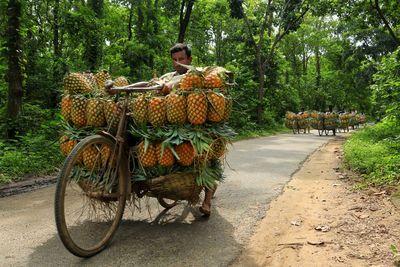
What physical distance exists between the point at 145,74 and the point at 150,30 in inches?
94.7

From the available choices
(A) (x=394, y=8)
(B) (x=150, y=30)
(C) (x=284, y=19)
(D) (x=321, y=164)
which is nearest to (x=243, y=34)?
(C) (x=284, y=19)

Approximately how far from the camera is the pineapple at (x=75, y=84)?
3898 millimetres

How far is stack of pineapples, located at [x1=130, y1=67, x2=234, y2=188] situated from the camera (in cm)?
357

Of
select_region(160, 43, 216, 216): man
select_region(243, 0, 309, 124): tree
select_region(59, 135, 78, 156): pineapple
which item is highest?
select_region(243, 0, 309, 124): tree

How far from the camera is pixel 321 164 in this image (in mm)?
9117

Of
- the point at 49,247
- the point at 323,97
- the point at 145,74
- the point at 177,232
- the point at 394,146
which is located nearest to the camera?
the point at 49,247

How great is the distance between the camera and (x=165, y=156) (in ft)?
11.7

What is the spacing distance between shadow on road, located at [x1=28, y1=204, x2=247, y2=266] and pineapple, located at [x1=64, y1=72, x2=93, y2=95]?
1501mm

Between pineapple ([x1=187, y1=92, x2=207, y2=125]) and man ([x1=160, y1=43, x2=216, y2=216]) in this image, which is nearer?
pineapple ([x1=187, y1=92, x2=207, y2=125])

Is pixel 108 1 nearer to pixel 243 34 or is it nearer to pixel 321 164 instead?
pixel 243 34

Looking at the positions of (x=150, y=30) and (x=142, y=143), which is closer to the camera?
(x=142, y=143)

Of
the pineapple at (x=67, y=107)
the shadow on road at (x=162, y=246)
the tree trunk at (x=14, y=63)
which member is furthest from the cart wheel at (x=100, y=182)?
the tree trunk at (x=14, y=63)

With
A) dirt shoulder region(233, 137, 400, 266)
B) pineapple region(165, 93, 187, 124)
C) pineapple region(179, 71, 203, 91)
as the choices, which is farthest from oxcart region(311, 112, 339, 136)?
pineapple region(165, 93, 187, 124)

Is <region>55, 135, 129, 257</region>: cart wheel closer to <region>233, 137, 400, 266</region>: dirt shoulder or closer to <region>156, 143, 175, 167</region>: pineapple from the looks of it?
<region>156, 143, 175, 167</region>: pineapple
